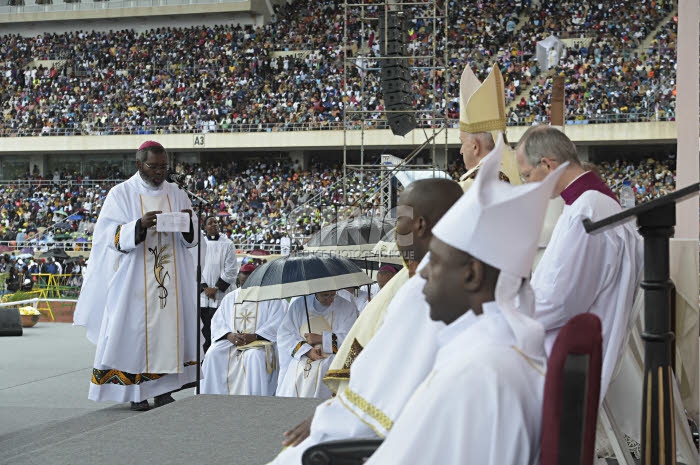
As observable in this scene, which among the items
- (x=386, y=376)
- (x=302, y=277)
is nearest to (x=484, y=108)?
(x=302, y=277)

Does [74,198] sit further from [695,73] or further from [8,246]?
[695,73]

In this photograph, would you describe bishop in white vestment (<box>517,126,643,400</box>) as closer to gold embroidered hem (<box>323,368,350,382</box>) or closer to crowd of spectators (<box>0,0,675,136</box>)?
gold embroidered hem (<box>323,368,350,382</box>)

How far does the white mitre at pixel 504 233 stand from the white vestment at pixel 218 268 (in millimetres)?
8435

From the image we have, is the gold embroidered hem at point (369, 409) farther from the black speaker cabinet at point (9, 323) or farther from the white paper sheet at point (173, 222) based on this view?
the black speaker cabinet at point (9, 323)

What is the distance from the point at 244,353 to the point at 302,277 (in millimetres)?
1266

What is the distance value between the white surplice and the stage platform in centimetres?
74

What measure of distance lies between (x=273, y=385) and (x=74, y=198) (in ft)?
85.5

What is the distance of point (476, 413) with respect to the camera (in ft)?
5.26

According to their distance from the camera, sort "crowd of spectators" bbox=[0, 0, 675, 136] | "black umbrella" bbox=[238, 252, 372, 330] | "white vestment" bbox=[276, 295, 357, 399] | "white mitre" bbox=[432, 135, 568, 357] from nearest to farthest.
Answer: "white mitre" bbox=[432, 135, 568, 357]
"black umbrella" bbox=[238, 252, 372, 330]
"white vestment" bbox=[276, 295, 357, 399]
"crowd of spectators" bbox=[0, 0, 675, 136]

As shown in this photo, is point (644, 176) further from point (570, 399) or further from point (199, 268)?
point (570, 399)

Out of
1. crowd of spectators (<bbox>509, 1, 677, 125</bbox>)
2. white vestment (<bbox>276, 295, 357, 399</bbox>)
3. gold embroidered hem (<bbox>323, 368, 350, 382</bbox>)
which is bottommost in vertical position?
white vestment (<bbox>276, 295, 357, 399</bbox>)

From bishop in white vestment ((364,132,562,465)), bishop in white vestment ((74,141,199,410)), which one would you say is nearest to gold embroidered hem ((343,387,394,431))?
bishop in white vestment ((364,132,562,465))

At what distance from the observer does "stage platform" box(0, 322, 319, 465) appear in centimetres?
388

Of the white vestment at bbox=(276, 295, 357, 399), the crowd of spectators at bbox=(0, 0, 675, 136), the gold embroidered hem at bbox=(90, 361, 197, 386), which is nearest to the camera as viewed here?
the white vestment at bbox=(276, 295, 357, 399)
